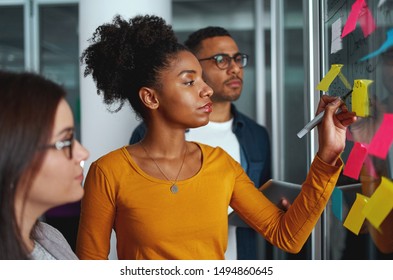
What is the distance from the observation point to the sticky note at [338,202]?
1.50 metres

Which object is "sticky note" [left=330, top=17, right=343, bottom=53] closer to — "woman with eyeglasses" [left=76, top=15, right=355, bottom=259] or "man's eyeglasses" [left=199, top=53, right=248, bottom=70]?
"woman with eyeglasses" [left=76, top=15, right=355, bottom=259]

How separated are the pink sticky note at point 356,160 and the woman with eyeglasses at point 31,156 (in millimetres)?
652

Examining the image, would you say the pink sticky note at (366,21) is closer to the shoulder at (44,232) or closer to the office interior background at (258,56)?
the office interior background at (258,56)

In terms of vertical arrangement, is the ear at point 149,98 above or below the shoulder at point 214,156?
above

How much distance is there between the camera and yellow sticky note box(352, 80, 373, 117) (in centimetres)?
123

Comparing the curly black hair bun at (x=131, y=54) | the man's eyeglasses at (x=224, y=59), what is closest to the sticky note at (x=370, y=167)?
the curly black hair bun at (x=131, y=54)

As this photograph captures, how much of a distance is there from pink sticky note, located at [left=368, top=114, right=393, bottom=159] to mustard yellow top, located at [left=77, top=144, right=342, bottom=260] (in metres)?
0.11

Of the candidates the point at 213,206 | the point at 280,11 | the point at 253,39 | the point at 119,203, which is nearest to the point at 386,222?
the point at 213,206

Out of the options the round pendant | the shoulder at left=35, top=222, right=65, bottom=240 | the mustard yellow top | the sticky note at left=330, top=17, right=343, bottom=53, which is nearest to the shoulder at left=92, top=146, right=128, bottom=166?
the mustard yellow top

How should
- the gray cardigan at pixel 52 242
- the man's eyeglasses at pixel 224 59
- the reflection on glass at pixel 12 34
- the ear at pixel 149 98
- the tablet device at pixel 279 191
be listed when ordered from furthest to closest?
the reflection on glass at pixel 12 34 < the man's eyeglasses at pixel 224 59 < the tablet device at pixel 279 191 < the ear at pixel 149 98 < the gray cardigan at pixel 52 242

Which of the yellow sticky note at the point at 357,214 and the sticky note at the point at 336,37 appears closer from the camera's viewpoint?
the yellow sticky note at the point at 357,214

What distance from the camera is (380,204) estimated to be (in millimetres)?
1135

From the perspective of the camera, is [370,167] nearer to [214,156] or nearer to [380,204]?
[380,204]
